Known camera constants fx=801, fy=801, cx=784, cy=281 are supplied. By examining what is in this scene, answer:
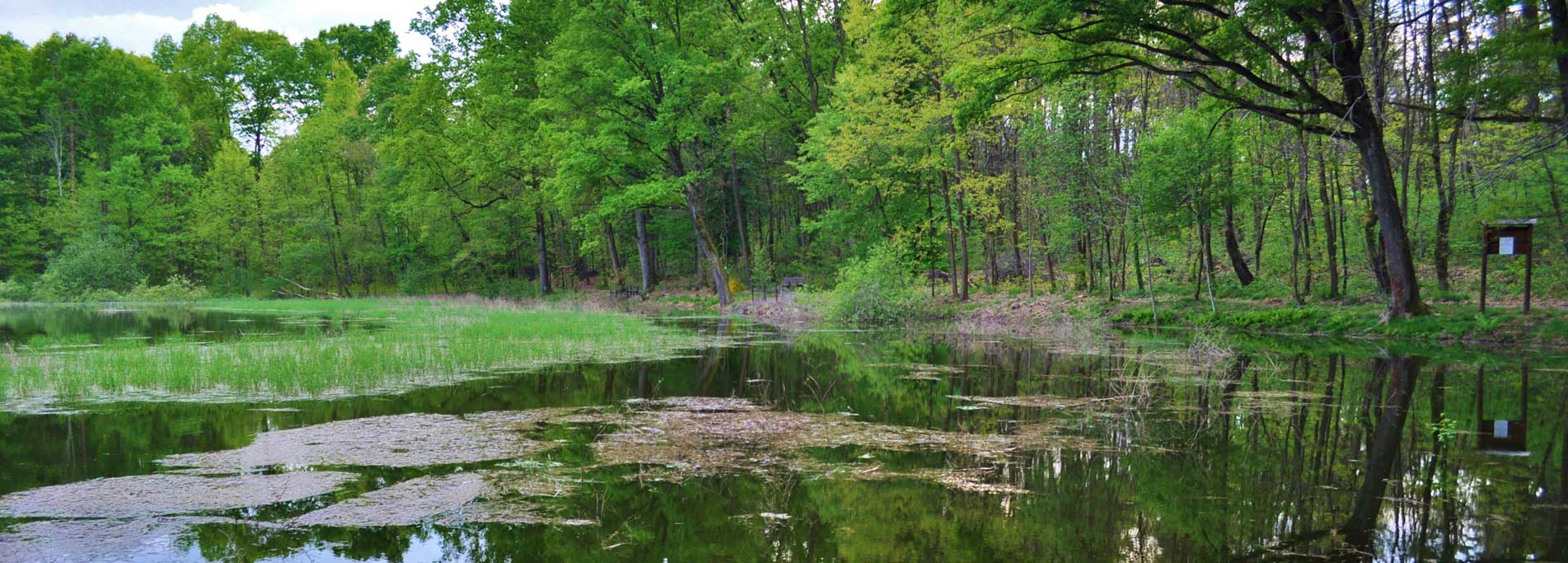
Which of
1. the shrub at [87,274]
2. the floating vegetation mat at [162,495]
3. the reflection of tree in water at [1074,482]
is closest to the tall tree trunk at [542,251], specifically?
the shrub at [87,274]

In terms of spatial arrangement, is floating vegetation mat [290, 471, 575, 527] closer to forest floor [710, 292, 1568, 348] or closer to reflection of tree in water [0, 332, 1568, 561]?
reflection of tree in water [0, 332, 1568, 561]

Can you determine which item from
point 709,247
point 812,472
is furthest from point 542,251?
point 812,472

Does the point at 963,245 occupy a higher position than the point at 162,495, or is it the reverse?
the point at 963,245

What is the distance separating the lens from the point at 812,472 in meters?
5.21

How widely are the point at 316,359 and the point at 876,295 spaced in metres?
13.9

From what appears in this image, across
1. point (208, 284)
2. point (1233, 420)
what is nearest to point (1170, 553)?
point (1233, 420)

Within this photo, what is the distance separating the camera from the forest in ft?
48.6

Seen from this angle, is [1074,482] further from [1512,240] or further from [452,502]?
[1512,240]

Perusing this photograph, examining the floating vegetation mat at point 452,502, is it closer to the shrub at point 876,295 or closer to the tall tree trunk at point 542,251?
the shrub at point 876,295

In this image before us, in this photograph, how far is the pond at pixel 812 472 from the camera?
3871 millimetres

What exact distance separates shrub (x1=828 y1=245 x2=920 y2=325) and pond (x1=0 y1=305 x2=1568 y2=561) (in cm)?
1153

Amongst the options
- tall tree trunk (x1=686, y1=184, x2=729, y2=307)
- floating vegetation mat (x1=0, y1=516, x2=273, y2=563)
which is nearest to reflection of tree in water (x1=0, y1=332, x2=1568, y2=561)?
floating vegetation mat (x1=0, y1=516, x2=273, y2=563)

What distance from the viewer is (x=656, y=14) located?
89.5 ft

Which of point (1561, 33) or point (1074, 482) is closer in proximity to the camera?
point (1074, 482)
